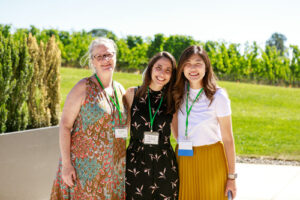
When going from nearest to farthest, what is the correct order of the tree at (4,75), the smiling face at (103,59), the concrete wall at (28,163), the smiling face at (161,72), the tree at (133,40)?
the smiling face at (103,59)
the smiling face at (161,72)
the concrete wall at (28,163)
the tree at (4,75)
the tree at (133,40)

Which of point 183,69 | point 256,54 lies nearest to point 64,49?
point 256,54

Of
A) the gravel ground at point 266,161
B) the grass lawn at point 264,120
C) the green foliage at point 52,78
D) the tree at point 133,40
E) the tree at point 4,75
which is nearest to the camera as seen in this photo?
the tree at point 4,75

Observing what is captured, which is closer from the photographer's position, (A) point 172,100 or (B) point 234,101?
(A) point 172,100

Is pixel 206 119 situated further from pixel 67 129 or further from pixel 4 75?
pixel 4 75

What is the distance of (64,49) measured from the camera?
2717cm

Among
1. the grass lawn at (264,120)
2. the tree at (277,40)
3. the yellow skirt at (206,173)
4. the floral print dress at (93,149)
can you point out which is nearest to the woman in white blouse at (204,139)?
the yellow skirt at (206,173)

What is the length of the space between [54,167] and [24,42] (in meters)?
1.52

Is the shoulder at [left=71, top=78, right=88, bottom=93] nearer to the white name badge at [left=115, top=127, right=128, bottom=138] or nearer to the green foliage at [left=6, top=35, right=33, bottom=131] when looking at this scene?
the white name badge at [left=115, top=127, right=128, bottom=138]

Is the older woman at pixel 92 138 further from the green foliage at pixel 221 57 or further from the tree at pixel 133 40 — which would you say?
the tree at pixel 133 40

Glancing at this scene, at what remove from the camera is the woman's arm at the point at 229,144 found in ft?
7.66

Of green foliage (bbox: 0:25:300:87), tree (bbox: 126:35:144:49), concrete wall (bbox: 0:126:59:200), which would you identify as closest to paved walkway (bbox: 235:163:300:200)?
concrete wall (bbox: 0:126:59:200)

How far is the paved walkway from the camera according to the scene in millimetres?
4156

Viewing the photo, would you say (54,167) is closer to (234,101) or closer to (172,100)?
(172,100)

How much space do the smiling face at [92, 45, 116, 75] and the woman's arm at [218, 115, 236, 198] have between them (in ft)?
3.13
